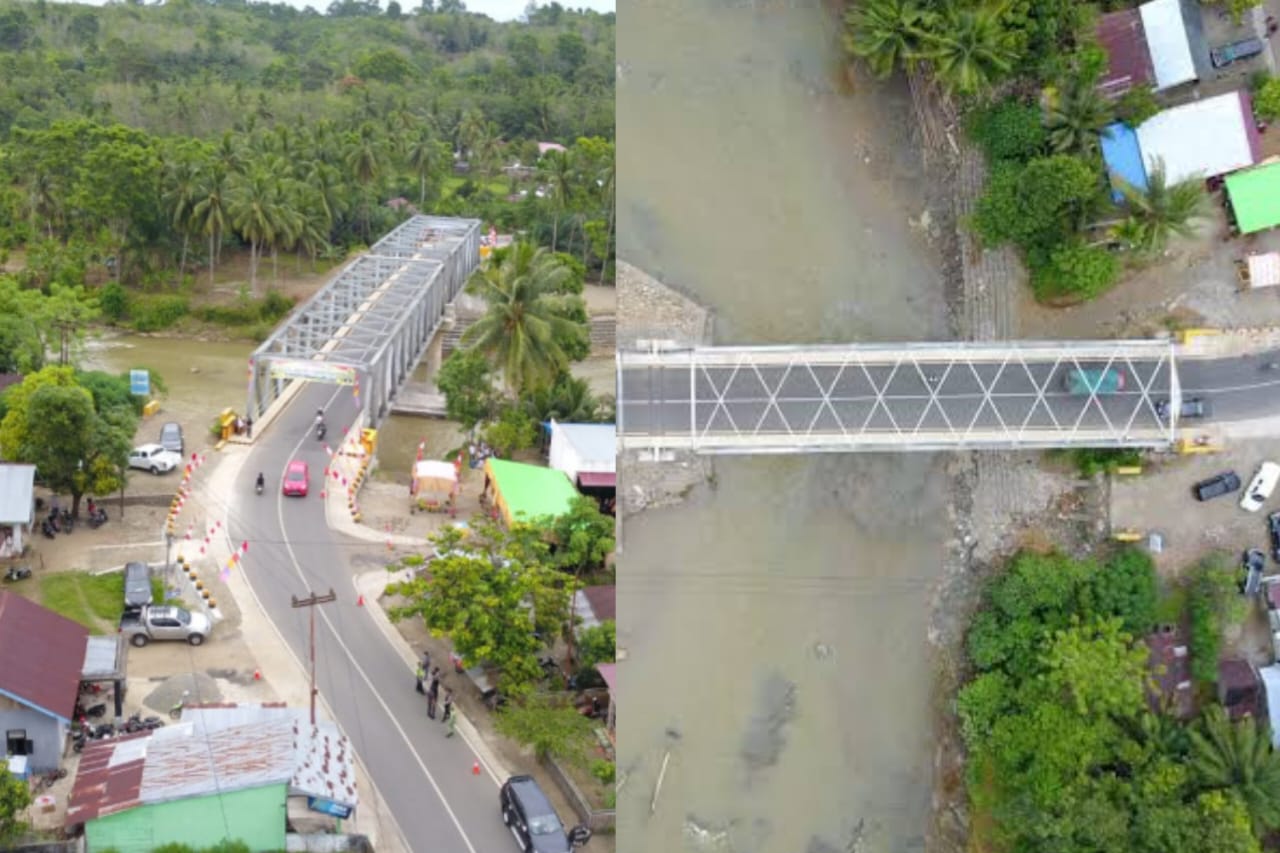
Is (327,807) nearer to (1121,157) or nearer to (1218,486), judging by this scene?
(1218,486)

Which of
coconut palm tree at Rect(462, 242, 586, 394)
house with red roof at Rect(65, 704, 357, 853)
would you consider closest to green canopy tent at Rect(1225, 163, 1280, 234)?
coconut palm tree at Rect(462, 242, 586, 394)

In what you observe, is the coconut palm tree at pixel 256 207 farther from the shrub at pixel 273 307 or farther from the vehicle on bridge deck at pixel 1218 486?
the vehicle on bridge deck at pixel 1218 486

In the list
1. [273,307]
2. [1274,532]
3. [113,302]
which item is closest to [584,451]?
[1274,532]

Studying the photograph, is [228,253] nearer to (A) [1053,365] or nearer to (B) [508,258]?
(B) [508,258]

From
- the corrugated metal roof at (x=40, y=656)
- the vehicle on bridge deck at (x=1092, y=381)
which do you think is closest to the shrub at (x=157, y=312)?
the corrugated metal roof at (x=40, y=656)

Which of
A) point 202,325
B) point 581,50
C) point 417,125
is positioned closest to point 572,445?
point 202,325
